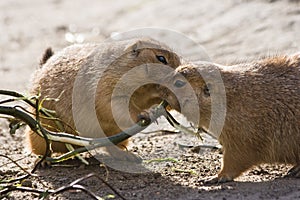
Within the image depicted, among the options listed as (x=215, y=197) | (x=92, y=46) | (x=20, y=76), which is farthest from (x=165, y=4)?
(x=215, y=197)

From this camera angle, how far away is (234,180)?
21.9ft

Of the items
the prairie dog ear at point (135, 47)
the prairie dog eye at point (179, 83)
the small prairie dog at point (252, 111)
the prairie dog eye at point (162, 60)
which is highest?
the prairie dog ear at point (135, 47)

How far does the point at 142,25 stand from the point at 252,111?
640 centimetres

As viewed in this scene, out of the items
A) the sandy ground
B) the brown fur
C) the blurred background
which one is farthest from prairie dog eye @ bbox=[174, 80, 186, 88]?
the blurred background

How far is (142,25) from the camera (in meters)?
12.9

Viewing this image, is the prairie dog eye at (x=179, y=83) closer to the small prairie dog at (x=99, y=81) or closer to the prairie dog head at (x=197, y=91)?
the prairie dog head at (x=197, y=91)

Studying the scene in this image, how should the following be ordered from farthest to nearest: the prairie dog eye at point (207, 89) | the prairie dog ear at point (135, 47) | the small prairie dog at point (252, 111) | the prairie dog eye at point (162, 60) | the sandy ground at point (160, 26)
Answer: the prairie dog ear at point (135, 47) < the prairie dog eye at point (162, 60) < the prairie dog eye at point (207, 89) < the small prairie dog at point (252, 111) < the sandy ground at point (160, 26)

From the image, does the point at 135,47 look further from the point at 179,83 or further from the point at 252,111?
the point at 252,111

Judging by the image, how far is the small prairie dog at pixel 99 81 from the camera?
7.36m

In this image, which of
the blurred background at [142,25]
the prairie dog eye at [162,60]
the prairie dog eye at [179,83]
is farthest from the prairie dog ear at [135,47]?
the blurred background at [142,25]

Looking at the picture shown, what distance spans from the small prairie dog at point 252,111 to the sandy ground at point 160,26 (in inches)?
8.3

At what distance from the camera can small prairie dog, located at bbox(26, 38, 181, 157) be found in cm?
736

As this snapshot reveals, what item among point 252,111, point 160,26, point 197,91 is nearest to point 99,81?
point 197,91

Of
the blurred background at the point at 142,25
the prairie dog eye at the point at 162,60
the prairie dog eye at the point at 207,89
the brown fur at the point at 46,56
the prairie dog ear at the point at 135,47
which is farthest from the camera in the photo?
the blurred background at the point at 142,25
